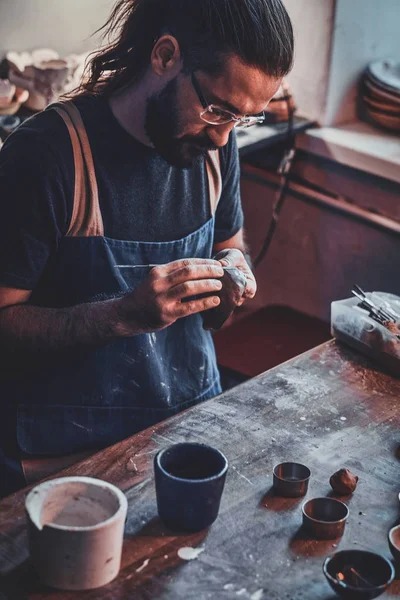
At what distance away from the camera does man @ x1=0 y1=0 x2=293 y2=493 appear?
1.97 metres

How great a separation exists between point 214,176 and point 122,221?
370 millimetres

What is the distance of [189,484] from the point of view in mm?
1559

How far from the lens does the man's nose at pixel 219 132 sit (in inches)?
83.5

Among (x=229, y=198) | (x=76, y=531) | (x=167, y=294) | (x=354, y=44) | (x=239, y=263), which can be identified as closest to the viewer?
(x=76, y=531)

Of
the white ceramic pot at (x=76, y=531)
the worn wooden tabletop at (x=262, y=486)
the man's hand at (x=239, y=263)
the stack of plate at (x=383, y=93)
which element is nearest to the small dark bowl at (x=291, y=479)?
the worn wooden tabletop at (x=262, y=486)

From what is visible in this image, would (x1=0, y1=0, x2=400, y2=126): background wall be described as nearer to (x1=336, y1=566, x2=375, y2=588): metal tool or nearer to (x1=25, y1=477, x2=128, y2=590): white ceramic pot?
(x1=25, y1=477, x2=128, y2=590): white ceramic pot

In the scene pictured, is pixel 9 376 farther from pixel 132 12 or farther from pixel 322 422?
pixel 132 12

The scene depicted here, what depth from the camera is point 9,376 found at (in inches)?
84.4

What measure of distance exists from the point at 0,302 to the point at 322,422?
84cm

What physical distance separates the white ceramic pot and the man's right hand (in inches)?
20.5

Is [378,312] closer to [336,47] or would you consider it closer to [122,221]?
[122,221]

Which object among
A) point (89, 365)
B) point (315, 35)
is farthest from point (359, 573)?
point (315, 35)

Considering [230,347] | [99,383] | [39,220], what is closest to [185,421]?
[99,383]

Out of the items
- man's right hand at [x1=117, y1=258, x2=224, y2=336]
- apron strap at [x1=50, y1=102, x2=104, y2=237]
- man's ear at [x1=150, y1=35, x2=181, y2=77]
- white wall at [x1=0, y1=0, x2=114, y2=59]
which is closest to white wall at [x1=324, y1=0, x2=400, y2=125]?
white wall at [x1=0, y1=0, x2=114, y2=59]
